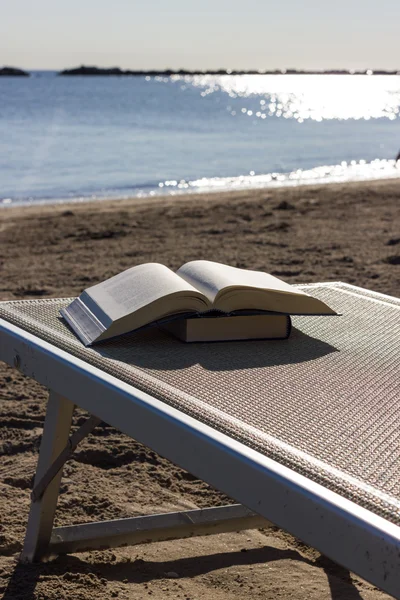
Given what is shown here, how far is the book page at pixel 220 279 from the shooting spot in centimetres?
187

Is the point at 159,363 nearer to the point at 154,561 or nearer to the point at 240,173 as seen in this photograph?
the point at 154,561

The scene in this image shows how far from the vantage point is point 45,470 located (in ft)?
6.37

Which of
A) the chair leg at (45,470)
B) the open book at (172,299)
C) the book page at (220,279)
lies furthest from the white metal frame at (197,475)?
the book page at (220,279)

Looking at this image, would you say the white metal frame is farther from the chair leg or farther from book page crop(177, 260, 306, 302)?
book page crop(177, 260, 306, 302)

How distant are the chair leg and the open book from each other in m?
0.19

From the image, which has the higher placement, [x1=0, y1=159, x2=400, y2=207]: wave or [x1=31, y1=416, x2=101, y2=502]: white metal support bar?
[x1=31, y1=416, x2=101, y2=502]: white metal support bar

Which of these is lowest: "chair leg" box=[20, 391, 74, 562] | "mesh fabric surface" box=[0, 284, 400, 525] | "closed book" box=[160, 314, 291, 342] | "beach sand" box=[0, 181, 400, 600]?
"beach sand" box=[0, 181, 400, 600]

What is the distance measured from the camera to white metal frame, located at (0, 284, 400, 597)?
1044mm

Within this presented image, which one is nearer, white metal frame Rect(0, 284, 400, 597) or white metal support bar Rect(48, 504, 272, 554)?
white metal frame Rect(0, 284, 400, 597)

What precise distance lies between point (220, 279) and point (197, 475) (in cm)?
70

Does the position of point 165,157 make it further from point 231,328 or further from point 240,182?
point 231,328

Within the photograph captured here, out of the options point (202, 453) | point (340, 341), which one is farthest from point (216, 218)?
point (202, 453)

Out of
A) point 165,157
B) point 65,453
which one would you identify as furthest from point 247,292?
point 165,157

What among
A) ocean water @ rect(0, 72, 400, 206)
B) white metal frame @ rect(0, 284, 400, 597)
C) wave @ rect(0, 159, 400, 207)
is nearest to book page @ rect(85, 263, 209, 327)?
white metal frame @ rect(0, 284, 400, 597)
